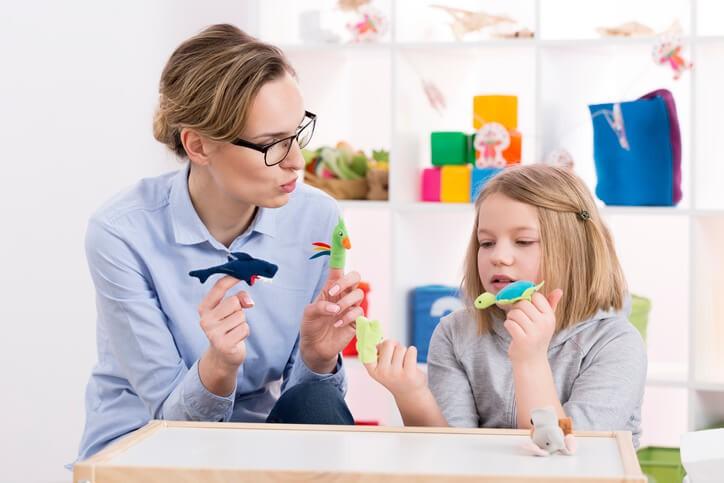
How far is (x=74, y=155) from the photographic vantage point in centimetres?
247

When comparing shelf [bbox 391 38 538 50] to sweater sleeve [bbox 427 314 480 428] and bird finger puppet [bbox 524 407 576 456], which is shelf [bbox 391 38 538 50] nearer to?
sweater sleeve [bbox 427 314 480 428]

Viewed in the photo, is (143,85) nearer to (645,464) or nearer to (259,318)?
(259,318)

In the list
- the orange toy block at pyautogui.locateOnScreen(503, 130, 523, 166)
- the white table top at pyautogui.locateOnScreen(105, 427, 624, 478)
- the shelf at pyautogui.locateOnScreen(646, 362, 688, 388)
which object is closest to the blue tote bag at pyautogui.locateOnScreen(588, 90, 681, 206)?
the orange toy block at pyautogui.locateOnScreen(503, 130, 523, 166)

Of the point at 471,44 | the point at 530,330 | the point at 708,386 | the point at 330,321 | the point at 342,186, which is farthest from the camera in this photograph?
the point at 342,186

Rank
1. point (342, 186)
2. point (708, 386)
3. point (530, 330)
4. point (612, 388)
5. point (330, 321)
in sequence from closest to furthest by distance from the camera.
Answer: point (530, 330) < point (612, 388) < point (330, 321) < point (708, 386) < point (342, 186)

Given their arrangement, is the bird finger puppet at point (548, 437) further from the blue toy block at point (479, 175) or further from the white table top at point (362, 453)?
the blue toy block at point (479, 175)

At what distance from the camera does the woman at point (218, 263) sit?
4.86ft

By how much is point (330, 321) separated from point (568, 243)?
377 millimetres

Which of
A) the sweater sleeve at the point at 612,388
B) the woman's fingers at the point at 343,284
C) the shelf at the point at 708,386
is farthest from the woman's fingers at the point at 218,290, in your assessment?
the shelf at the point at 708,386

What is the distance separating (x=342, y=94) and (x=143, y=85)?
22.2 inches

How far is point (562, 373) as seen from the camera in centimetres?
150

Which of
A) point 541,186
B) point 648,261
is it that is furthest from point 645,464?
point 541,186

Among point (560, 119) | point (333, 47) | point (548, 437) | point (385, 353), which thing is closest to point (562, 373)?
point (385, 353)

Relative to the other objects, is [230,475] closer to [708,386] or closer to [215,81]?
[215,81]
